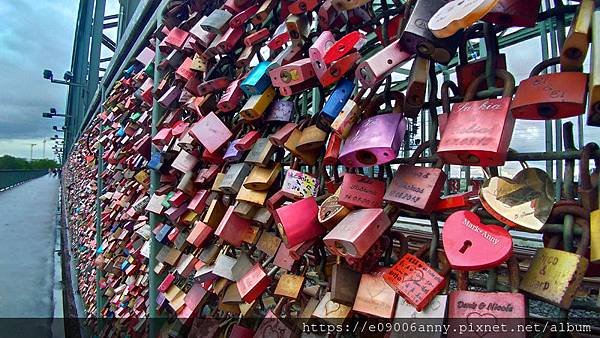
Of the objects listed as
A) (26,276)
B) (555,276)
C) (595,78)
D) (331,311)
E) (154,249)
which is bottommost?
(26,276)

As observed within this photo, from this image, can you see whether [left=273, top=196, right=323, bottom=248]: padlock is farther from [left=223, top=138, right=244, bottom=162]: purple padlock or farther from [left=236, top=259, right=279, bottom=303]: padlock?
[left=223, top=138, right=244, bottom=162]: purple padlock

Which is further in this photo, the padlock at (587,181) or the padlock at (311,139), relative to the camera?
the padlock at (311,139)

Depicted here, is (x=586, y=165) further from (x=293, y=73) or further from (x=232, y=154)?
(x=232, y=154)

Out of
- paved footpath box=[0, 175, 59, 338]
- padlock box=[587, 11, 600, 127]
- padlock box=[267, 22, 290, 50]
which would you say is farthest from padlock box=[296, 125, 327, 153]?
paved footpath box=[0, 175, 59, 338]

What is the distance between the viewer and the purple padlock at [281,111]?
91 cm

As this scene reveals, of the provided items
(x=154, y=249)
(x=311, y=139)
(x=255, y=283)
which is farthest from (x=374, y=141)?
(x=154, y=249)

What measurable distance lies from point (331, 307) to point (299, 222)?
0.15m

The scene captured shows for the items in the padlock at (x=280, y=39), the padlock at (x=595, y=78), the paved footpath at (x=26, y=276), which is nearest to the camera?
the padlock at (x=595, y=78)

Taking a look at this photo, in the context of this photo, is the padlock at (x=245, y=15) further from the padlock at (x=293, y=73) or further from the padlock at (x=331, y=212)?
the padlock at (x=331, y=212)

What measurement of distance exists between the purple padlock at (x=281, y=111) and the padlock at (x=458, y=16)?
1.46 ft

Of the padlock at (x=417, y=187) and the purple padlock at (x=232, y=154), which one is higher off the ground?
the purple padlock at (x=232, y=154)

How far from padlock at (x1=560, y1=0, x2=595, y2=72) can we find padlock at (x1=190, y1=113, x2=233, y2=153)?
0.79 m

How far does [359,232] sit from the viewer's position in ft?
1.88

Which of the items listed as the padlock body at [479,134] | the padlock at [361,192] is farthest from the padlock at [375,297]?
the padlock body at [479,134]
